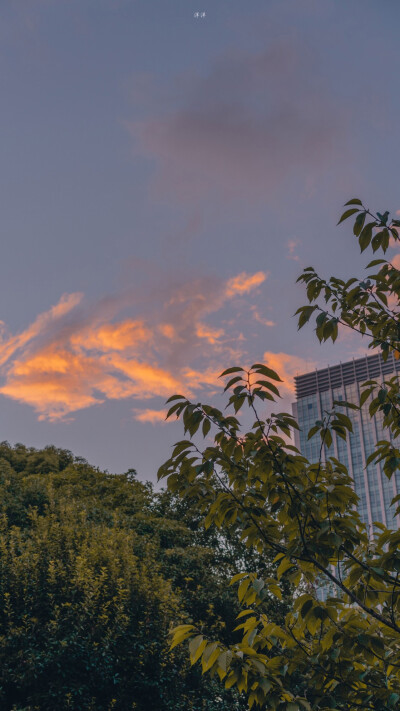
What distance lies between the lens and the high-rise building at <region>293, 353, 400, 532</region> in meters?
140

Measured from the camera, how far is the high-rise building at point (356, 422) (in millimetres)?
140500

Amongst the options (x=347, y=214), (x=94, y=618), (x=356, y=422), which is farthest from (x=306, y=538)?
(x=356, y=422)

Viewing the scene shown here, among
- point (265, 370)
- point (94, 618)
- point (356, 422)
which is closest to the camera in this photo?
point (265, 370)

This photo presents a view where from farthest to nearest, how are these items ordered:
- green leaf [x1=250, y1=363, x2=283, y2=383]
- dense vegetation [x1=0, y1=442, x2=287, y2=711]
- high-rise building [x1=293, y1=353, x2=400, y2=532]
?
high-rise building [x1=293, y1=353, x2=400, y2=532], dense vegetation [x1=0, y1=442, x2=287, y2=711], green leaf [x1=250, y1=363, x2=283, y2=383]

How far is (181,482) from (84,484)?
19.0 meters

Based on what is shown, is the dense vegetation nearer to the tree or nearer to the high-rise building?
the tree

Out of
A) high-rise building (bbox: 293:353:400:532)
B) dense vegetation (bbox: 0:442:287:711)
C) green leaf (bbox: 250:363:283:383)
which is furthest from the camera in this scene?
high-rise building (bbox: 293:353:400:532)

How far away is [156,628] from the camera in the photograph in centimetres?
1292

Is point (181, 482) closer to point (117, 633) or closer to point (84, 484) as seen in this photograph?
point (117, 633)

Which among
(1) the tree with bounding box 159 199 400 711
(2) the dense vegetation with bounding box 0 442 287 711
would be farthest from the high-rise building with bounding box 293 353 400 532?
(1) the tree with bounding box 159 199 400 711

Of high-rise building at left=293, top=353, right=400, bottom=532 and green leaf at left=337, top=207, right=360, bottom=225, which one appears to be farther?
high-rise building at left=293, top=353, right=400, bottom=532

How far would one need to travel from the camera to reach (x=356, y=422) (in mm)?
151250

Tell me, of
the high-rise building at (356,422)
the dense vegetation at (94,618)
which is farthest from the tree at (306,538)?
the high-rise building at (356,422)

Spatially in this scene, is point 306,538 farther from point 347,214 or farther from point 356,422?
point 356,422
